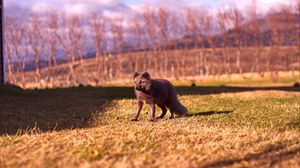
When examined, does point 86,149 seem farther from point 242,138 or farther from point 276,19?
point 276,19

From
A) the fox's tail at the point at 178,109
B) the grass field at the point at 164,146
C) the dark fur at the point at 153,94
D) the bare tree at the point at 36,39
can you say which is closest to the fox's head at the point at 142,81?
the dark fur at the point at 153,94

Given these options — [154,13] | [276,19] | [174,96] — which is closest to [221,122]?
[174,96]

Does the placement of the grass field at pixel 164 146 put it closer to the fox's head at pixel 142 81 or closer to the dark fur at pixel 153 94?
the dark fur at pixel 153 94

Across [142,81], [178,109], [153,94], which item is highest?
[142,81]

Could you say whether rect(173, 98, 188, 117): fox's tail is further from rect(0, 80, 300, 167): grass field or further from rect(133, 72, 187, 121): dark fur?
rect(0, 80, 300, 167): grass field

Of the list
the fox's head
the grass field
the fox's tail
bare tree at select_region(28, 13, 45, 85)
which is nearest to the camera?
the grass field

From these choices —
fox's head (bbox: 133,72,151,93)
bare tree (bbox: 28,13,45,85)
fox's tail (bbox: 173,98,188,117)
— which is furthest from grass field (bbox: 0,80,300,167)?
bare tree (bbox: 28,13,45,85)

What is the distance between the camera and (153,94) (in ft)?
42.2

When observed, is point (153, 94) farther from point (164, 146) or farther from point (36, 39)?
point (36, 39)

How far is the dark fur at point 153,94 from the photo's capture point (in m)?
12.4

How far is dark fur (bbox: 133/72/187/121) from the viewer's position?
12.4m

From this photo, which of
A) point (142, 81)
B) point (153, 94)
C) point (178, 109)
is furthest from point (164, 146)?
point (178, 109)

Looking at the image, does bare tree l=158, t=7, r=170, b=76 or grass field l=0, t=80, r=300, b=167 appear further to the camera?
bare tree l=158, t=7, r=170, b=76

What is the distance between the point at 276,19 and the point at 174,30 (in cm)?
2550
